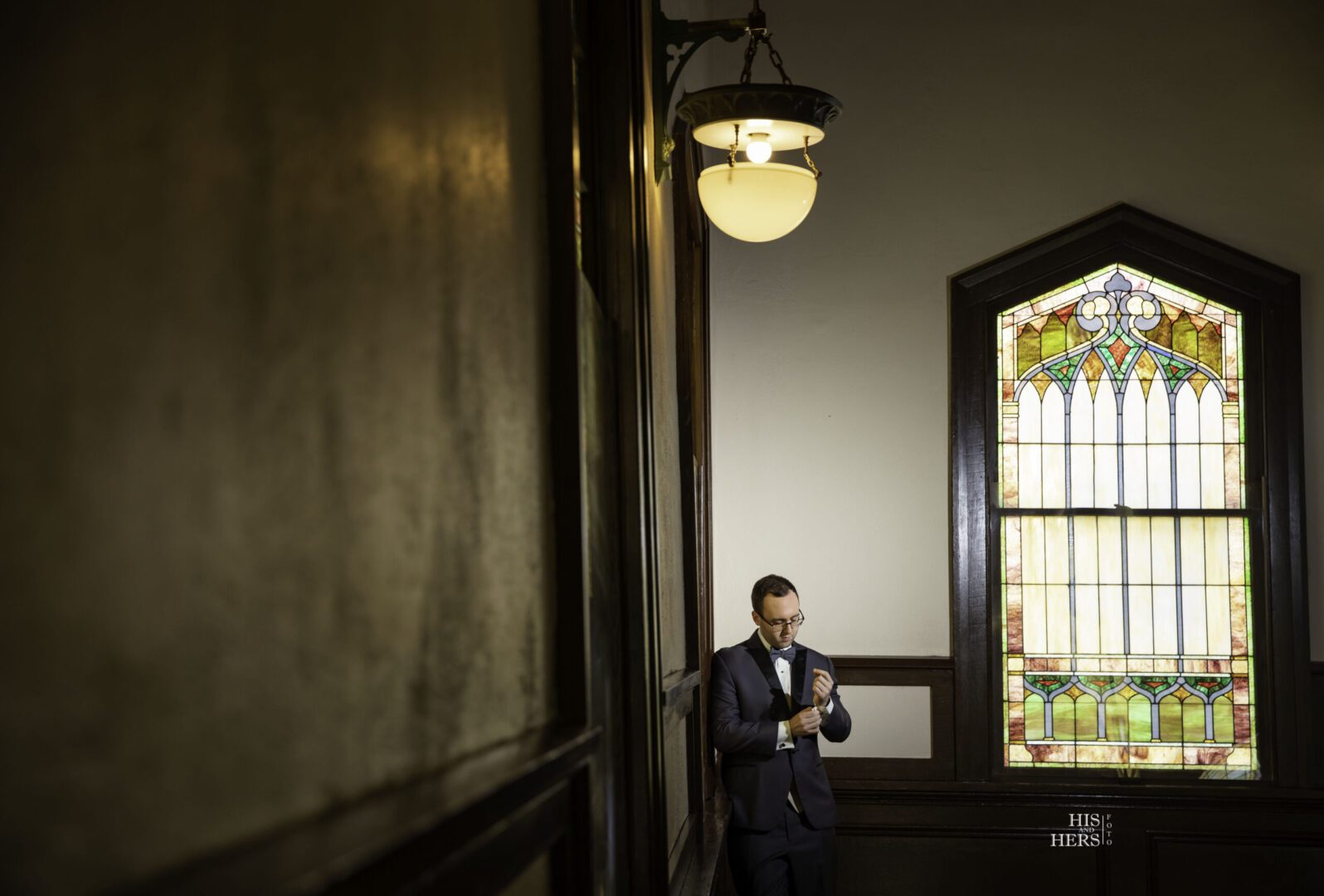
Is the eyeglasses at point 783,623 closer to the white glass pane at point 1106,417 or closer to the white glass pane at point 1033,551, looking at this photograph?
the white glass pane at point 1033,551

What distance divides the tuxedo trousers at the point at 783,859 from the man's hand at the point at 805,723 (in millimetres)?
245

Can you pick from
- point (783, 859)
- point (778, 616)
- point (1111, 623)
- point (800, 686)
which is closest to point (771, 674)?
point (800, 686)

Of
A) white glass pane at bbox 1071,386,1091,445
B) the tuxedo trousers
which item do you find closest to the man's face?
the tuxedo trousers

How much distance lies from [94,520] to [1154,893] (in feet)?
19.8

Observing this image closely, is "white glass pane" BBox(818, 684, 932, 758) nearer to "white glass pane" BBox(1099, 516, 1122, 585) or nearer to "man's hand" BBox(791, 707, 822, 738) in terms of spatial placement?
"white glass pane" BBox(1099, 516, 1122, 585)

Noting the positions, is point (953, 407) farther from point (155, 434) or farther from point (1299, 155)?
point (155, 434)

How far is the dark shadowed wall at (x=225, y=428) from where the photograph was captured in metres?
0.54

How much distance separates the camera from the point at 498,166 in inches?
55.3

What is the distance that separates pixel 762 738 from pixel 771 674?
27 centimetres

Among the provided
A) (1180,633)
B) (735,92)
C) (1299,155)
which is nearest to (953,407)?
(1180,633)

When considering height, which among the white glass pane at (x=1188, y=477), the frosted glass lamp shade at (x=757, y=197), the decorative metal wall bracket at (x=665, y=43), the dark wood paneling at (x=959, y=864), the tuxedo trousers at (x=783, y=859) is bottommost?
the dark wood paneling at (x=959, y=864)

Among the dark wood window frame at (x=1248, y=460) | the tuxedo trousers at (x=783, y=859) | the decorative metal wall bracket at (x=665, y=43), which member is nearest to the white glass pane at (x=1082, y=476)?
the dark wood window frame at (x=1248, y=460)

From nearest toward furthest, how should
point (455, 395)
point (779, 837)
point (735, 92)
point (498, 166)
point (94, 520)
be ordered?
point (94, 520) → point (455, 395) → point (498, 166) → point (735, 92) → point (779, 837)

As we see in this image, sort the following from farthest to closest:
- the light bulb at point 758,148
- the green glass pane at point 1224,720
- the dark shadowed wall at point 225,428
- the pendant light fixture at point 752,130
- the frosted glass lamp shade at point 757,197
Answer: the green glass pane at point 1224,720 < the frosted glass lamp shade at point 757,197 < the light bulb at point 758,148 < the pendant light fixture at point 752,130 < the dark shadowed wall at point 225,428
